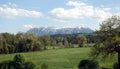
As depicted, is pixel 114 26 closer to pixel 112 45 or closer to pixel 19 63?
pixel 112 45

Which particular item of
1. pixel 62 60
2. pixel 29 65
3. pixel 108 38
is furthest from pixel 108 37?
pixel 62 60

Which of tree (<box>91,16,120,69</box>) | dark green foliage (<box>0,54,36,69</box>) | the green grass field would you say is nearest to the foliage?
tree (<box>91,16,120,69</box>)

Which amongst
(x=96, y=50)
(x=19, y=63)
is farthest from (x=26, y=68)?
(x=96, y=50)

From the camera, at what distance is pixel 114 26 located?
51.0m

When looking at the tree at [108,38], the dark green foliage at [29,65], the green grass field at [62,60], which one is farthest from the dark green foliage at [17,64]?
the tree at [108,38]

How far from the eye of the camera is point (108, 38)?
50.2 meters

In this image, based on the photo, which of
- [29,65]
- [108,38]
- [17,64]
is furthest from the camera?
[17,64]

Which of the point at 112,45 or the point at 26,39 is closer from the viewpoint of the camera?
the point at 112,45

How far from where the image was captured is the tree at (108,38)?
4953 cm

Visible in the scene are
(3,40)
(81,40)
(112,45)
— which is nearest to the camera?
(112,45)

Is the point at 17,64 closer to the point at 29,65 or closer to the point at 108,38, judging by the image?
the point at 29,65

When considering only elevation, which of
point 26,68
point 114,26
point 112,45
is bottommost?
point 26,68

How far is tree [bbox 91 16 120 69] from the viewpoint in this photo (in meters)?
49.5

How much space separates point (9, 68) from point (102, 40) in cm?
1920
